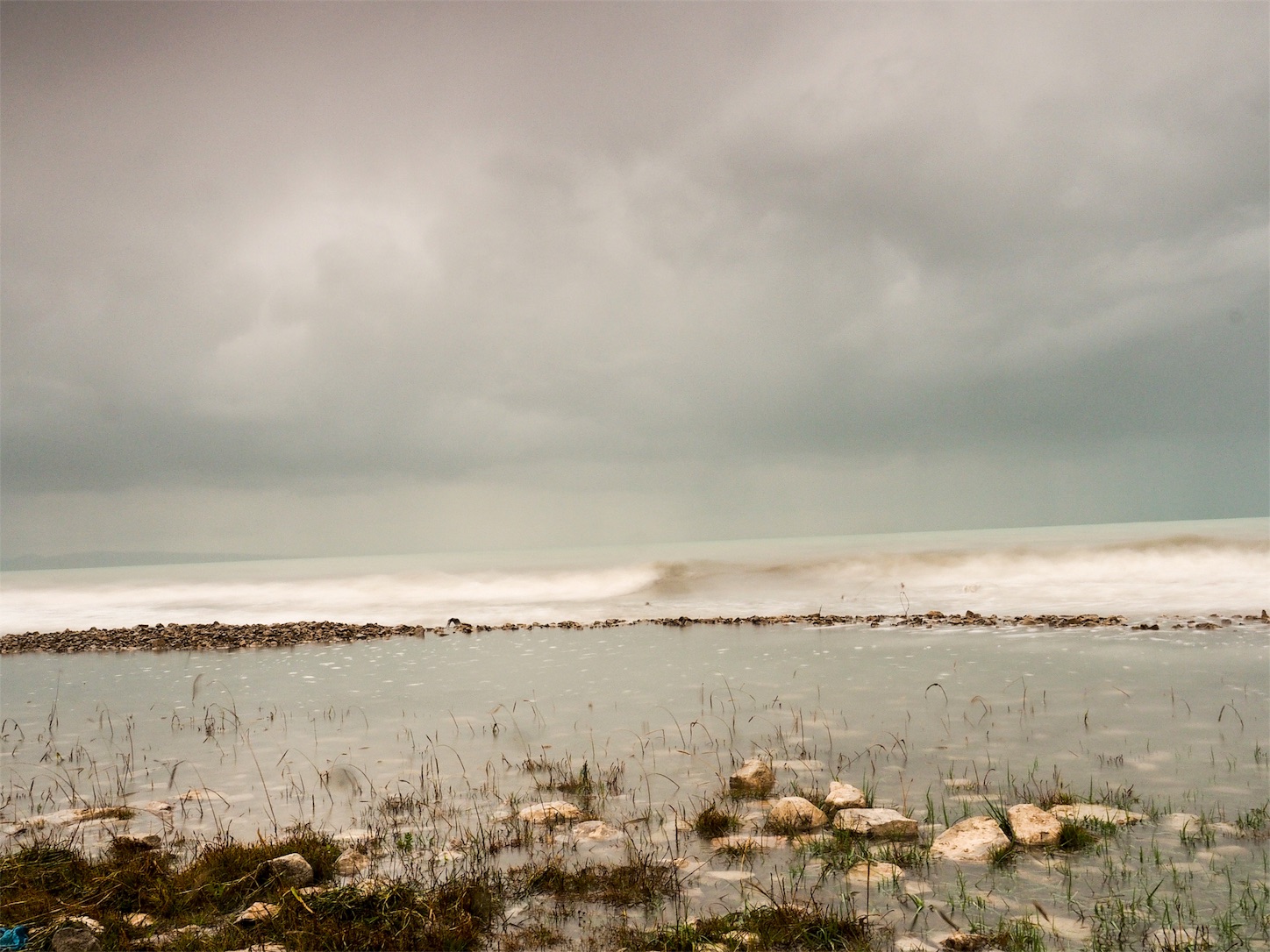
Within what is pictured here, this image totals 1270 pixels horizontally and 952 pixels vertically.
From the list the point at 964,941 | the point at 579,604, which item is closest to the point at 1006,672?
the point at 964,941

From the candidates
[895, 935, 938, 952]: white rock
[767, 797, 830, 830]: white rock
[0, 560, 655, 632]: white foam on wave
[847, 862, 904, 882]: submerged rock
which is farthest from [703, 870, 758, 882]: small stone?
[0, 560, 655, 632]: white foam on wave

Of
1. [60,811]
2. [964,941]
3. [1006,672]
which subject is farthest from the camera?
[1006,672]

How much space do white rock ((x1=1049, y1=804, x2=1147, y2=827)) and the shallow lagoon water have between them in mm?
207

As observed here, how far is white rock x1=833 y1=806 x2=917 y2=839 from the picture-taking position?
8641mm

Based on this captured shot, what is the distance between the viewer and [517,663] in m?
23.6

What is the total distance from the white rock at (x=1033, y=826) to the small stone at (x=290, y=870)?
7204 mm

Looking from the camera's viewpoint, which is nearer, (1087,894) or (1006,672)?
(1087,894)

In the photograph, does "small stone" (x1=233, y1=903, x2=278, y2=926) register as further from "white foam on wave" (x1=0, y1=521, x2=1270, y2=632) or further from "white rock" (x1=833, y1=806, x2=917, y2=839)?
"white foam on wave" (x1=0, y1=521, x2=1270, y2=632)

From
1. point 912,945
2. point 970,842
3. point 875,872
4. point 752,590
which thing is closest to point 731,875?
point 875,872

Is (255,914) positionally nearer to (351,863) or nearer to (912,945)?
(351,863)

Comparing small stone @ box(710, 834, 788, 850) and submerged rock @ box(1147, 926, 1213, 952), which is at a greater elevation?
submerged rock @ box(1147, 926, 1213, 952)

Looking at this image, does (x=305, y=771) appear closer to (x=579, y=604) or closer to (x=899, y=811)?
(x=899, y=811)

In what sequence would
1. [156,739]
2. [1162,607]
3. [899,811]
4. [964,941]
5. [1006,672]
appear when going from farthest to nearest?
[1162,607], [1006,672], [156,739], [899,811], [964,941]

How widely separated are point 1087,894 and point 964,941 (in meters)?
1.72
